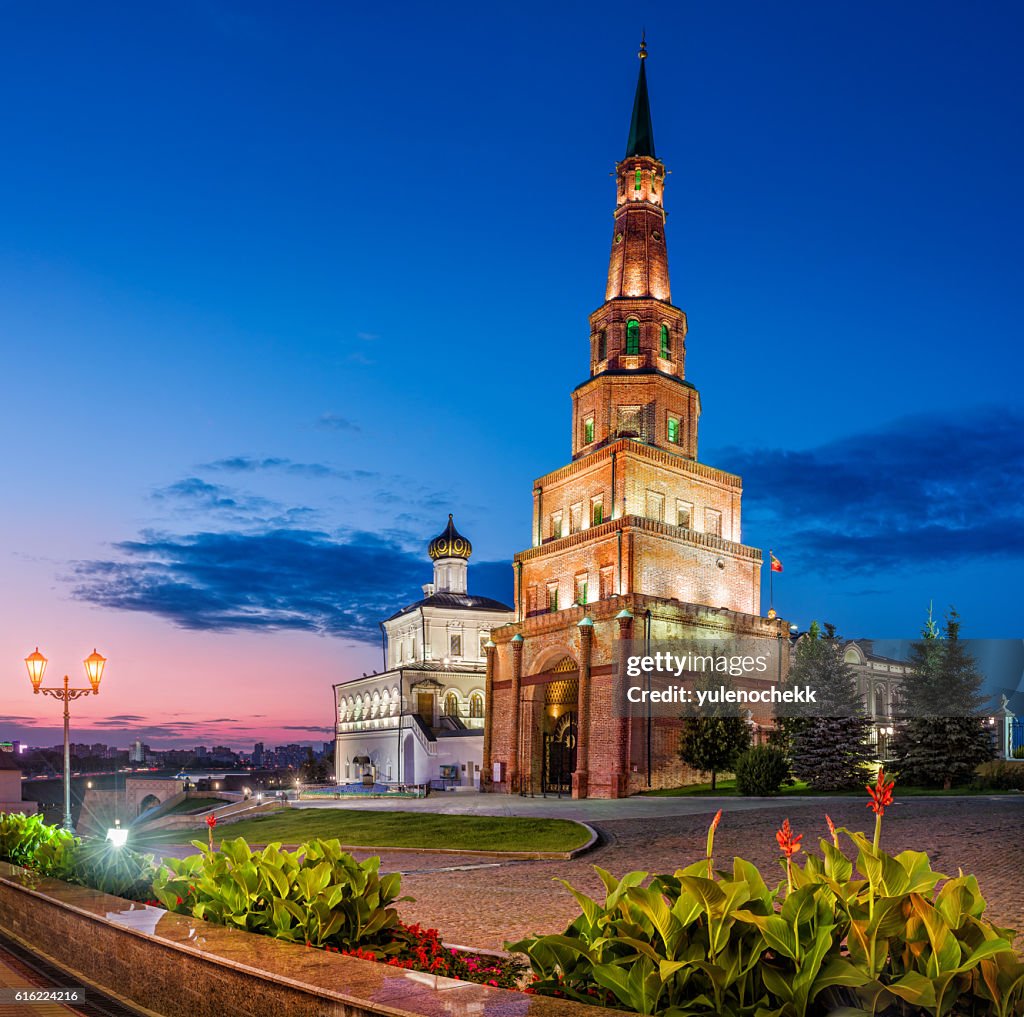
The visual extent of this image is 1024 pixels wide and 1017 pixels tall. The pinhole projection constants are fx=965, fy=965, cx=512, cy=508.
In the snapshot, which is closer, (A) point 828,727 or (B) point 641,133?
(A) point 828,727

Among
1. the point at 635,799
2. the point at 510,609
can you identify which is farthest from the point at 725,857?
the point at 510,609

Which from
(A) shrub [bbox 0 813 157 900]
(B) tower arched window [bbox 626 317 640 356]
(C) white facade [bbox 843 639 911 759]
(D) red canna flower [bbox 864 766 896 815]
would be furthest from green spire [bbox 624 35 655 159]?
(D) red canna flower [bbox 864 766 896 815]

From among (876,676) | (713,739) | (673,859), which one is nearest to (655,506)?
(713,739)

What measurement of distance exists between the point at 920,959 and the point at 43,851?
10338 mm

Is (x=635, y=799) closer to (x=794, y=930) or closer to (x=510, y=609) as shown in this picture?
(x=794, y=930)

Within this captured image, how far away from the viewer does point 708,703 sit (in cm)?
3881

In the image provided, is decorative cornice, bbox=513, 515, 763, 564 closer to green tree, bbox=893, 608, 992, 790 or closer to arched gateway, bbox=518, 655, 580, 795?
arched gateway, bbox=518, 655, 580, 795

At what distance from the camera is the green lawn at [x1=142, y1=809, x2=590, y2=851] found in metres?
21.6

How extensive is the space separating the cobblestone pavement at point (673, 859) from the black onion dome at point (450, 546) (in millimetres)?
49267

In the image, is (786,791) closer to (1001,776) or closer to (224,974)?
(1001,776)

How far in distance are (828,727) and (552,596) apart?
14063mm

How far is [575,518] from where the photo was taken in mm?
45875

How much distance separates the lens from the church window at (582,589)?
4360 cm

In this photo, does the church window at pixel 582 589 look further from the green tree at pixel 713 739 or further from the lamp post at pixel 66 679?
the lamp post at pixel 66 679
